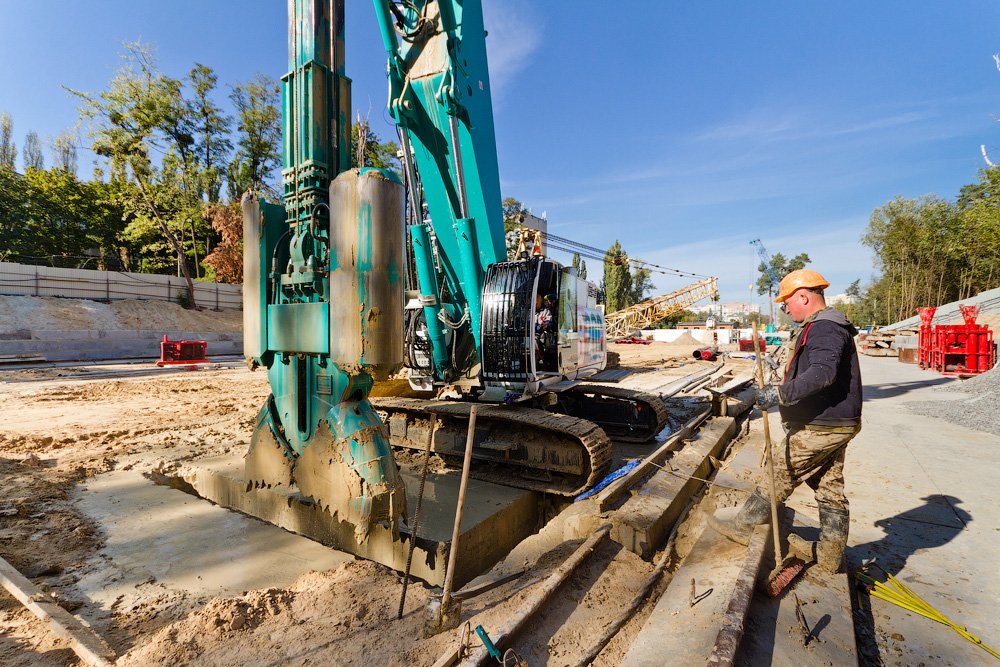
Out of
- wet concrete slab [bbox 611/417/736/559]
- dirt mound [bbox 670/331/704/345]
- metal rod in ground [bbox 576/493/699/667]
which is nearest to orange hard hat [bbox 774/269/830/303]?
wet concrete slab [bbox 611/417/736/559]

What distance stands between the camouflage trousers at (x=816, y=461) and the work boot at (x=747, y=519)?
13 centimetres

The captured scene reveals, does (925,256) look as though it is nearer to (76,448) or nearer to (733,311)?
(733,311)

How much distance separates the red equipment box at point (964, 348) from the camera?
13.8m

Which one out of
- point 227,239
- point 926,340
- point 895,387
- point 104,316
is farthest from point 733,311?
point 104,316

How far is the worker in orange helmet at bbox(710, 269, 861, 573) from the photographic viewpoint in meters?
2.85

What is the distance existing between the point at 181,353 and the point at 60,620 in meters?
16.6

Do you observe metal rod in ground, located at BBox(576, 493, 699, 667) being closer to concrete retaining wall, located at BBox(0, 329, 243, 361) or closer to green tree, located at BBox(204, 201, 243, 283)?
concrete retaining wall, located at BBox(0, 329, 243, 361)

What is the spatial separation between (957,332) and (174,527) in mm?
19923

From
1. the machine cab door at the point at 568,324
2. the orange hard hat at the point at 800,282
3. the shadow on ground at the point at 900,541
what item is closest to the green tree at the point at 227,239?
the machine cab door at the point at 568,324

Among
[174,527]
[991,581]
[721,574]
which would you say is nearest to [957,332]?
[991,581]

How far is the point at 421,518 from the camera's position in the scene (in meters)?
4.39

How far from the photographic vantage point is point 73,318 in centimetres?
2166

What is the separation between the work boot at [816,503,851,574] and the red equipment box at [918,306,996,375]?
16.0 meters

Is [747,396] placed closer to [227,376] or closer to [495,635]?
[495,635]
